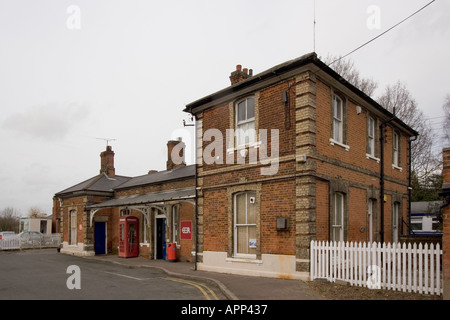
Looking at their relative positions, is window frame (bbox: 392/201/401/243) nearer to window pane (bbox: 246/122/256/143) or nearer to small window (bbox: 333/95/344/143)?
small window (bbox: 333/95/344/143)

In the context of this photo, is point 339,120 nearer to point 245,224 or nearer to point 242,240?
point 245,224

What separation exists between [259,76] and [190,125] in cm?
578

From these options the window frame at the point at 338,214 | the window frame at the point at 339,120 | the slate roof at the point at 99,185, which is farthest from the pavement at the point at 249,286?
the slate roof at the point at 99,185

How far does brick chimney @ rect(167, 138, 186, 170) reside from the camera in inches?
1027

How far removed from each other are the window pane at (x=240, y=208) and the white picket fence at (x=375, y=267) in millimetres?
3204

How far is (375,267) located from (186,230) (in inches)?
440

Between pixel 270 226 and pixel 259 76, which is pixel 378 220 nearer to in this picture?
pixel 270 226

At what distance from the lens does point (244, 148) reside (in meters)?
14.5

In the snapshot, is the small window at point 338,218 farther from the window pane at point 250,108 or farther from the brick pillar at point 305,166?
the window pane at point 250,108

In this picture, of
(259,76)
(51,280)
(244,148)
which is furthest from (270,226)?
(51,280)

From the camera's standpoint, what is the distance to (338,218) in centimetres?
1422

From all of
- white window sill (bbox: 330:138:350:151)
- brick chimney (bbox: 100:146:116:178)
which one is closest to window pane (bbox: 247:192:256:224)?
white window sill (bbox: 330:138:350:151)

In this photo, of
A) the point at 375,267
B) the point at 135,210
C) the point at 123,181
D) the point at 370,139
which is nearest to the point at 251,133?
the point at 370,139

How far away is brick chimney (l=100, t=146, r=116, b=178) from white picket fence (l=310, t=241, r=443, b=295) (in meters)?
22.0
